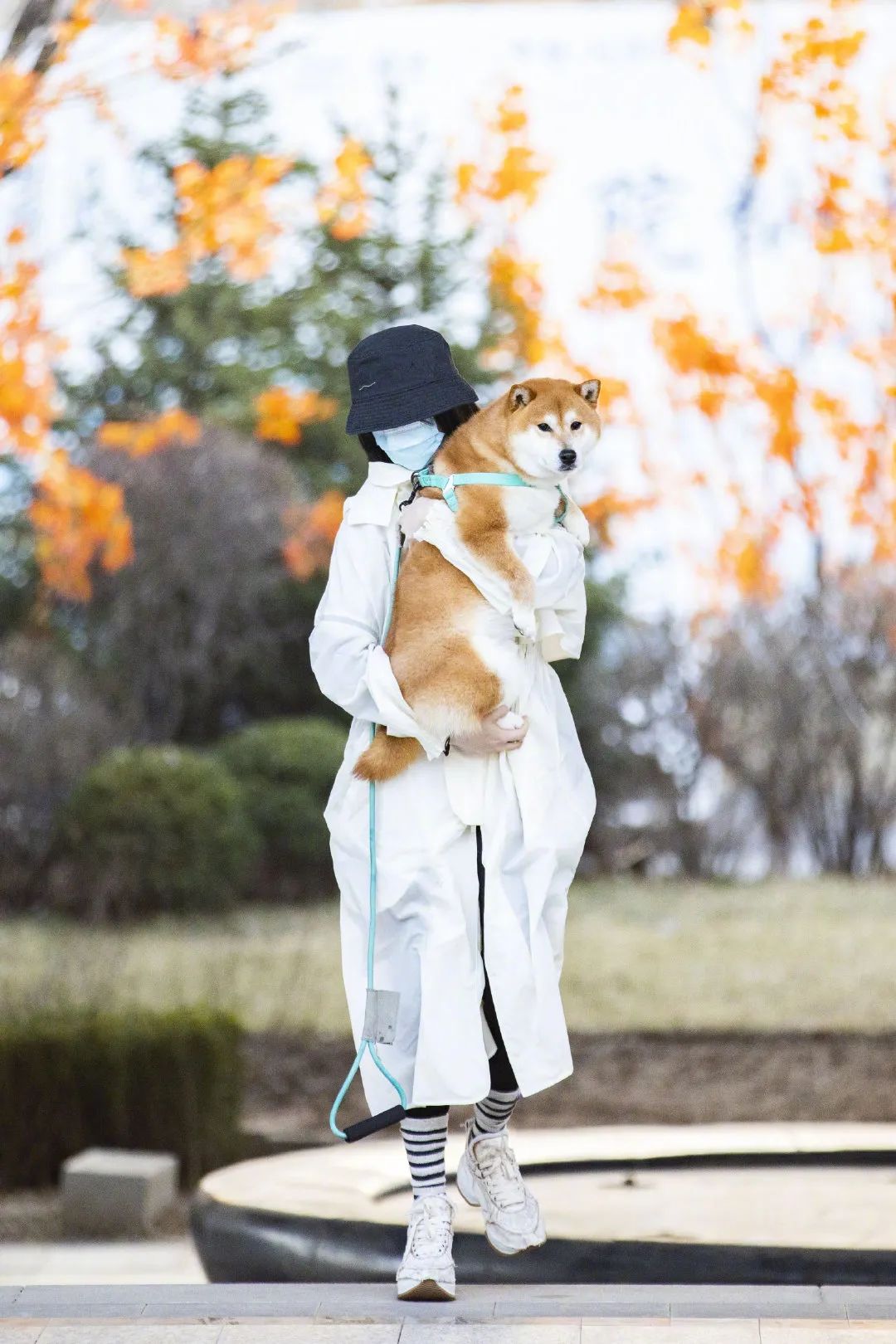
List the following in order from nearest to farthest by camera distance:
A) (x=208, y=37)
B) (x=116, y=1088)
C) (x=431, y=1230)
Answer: (x=431, y=1230)
(x=116, y=1088)
(x=208, y=37)

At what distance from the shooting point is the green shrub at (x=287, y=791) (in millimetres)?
7992

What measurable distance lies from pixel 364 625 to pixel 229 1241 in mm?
1340

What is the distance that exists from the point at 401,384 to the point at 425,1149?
114 cm

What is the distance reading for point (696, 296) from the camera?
7641mm

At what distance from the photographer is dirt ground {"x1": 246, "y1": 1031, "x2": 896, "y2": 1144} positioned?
5.68 m

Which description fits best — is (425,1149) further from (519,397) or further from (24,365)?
(24,365)

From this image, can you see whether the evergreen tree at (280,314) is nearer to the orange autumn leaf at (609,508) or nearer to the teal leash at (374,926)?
the orange autumn leaf at (609,508)

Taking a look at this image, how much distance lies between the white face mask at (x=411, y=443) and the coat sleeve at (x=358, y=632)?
0.13 metres

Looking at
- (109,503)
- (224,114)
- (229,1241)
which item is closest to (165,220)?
(224,114)

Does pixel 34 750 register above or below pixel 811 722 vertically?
above

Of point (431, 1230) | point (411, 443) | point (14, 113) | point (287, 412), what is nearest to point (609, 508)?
point (287, 412)

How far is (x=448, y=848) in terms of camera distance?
2.33m

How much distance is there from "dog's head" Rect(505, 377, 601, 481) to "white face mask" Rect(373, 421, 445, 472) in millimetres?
173

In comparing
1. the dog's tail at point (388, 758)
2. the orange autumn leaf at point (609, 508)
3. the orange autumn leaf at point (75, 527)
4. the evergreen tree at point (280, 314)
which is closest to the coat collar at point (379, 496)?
the dog's tail at point (388, 758)
